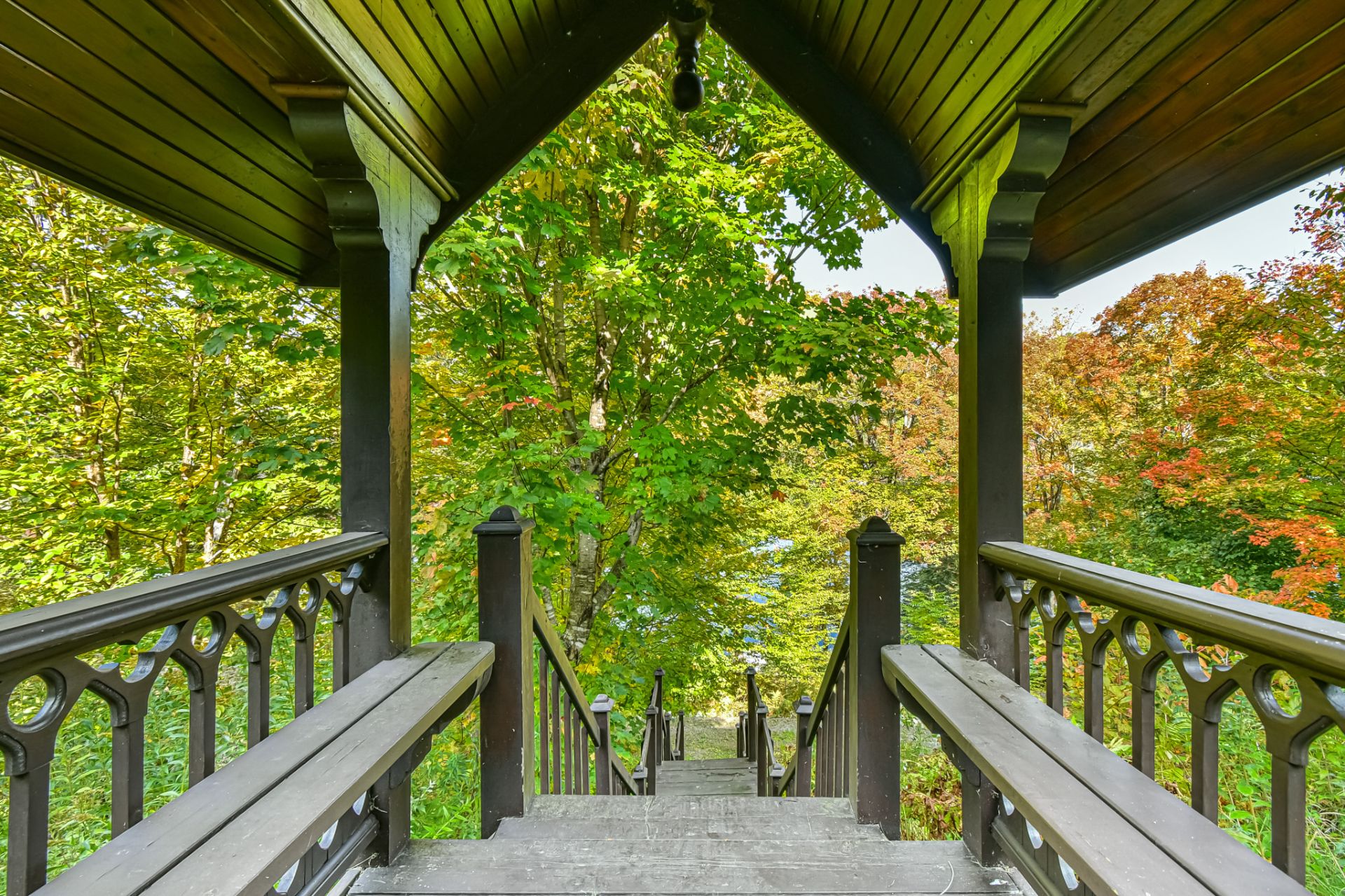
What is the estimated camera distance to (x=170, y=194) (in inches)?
74.9

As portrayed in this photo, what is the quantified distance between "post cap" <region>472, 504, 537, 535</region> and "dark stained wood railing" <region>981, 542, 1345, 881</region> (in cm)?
150

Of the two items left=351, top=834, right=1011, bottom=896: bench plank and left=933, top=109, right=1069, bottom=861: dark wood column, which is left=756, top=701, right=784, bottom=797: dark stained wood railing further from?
left=933, top=109, right=1069, bottom=861: dark wood column

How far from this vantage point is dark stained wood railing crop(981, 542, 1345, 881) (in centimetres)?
78

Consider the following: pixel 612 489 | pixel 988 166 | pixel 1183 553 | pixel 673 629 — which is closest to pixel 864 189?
pixel 988 166

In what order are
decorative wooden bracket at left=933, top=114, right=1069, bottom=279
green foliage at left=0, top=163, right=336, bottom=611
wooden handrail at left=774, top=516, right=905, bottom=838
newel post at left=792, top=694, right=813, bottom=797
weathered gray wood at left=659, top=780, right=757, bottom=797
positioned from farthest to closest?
weathered gray wood at left=659, top=780, right=757, bottom=797 → green foliage at left=0, top=163, right=336, bottom=611 → newel post at left=792, top=694, right=813, bottom=797 → wooden handrail at left=774, top=516, right=905, bottom=838 → decorative wooden bracket at left=933, top=114, right=1069, bottom=279

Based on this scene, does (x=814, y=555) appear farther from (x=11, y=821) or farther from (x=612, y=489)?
(x=11, y=821)

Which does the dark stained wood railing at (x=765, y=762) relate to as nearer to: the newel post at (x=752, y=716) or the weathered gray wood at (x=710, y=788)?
the newel post at (x=752, y=716)

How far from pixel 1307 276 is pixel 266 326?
7.20 meters

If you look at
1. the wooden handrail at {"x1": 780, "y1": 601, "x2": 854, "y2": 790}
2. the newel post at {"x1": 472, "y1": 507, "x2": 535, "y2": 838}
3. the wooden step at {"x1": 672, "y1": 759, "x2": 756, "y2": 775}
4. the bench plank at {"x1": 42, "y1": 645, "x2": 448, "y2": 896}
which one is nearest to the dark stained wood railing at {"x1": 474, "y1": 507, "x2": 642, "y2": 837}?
the newel post at {"x1": 472, "y1": 507, "x2": 535, "y2": 838}

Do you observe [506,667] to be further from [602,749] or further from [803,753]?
[803,753]

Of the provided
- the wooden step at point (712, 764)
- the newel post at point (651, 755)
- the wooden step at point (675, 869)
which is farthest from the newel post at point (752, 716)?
the wooden step at point (675, 869)

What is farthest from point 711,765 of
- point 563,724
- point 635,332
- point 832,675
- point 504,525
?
point 504,525

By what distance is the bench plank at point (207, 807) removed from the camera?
2.53 ft

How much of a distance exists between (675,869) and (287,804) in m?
0.90
